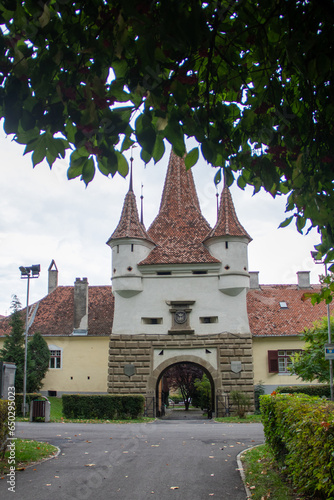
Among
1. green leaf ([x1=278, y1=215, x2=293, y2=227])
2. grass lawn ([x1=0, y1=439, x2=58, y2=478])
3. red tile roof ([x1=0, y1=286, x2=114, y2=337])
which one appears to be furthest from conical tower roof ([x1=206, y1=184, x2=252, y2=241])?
green leaf ([x1=278, y1=215, x2=293, y2=227])

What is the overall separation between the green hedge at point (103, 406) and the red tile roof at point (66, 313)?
10553 mm

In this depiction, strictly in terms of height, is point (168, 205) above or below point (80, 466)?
above

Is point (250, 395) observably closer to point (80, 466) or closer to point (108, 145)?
point (80, 466)

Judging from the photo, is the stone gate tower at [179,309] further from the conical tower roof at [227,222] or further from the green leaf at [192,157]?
the green leaf at [192,157]

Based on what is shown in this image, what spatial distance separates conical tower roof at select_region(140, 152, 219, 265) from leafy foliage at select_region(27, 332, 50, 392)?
31.0 feet

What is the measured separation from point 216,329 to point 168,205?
27.5 ft

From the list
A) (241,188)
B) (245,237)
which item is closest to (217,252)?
(245,237)

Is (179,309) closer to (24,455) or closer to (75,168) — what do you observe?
(24,455)

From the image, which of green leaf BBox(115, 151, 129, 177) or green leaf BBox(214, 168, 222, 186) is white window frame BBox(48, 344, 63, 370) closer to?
green leaf BBox(214, 168, 222, 186)

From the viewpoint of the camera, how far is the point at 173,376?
40156 millimetres

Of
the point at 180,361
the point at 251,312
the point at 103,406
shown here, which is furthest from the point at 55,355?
the point at 251,312

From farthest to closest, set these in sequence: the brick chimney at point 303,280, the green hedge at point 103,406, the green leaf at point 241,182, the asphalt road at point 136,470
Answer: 1. the brick chimney at point 303,280
2. the green hedge at point 103,406
3. the asphalt road at point 136,470
4. the green leaf at point 241,182

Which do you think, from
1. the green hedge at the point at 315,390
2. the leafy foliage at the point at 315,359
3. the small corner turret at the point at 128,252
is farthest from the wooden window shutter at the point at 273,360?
the small corner turret at the point at 128,252

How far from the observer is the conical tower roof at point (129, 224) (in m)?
27.9
